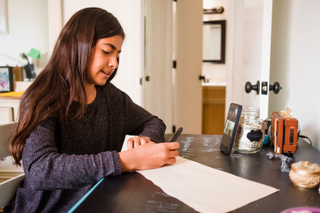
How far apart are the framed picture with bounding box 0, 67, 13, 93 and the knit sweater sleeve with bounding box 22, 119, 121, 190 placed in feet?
6.68

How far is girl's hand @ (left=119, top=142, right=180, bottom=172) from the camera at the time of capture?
696mm

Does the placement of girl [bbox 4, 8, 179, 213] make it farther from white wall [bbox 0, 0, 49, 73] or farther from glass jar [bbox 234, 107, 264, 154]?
white wall [bbox 0, 0, 49, 73]

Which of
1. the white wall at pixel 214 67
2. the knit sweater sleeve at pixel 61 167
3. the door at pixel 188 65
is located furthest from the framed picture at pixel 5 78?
the white wall at pixel 214 67

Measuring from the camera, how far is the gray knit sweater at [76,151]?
649 mm

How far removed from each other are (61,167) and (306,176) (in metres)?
0.57

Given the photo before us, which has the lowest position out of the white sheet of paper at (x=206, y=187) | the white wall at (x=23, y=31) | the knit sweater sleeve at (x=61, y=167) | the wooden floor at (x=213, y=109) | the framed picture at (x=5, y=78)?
→ the wooden floor at (x=213, y=109)

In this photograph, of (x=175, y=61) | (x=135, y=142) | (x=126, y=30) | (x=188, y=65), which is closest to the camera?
(x=135, y=142)

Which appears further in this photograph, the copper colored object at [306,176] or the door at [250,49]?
the door at [250,49]

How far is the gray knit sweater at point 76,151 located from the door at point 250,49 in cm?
59

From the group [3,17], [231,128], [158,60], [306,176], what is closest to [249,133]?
[231,128]

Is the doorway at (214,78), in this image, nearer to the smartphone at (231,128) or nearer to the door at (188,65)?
the door at (188,65)

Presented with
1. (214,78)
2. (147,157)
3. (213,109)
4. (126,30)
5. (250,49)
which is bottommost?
(213,109)

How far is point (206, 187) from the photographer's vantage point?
0.60m

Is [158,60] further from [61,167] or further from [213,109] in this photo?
[61,167]
